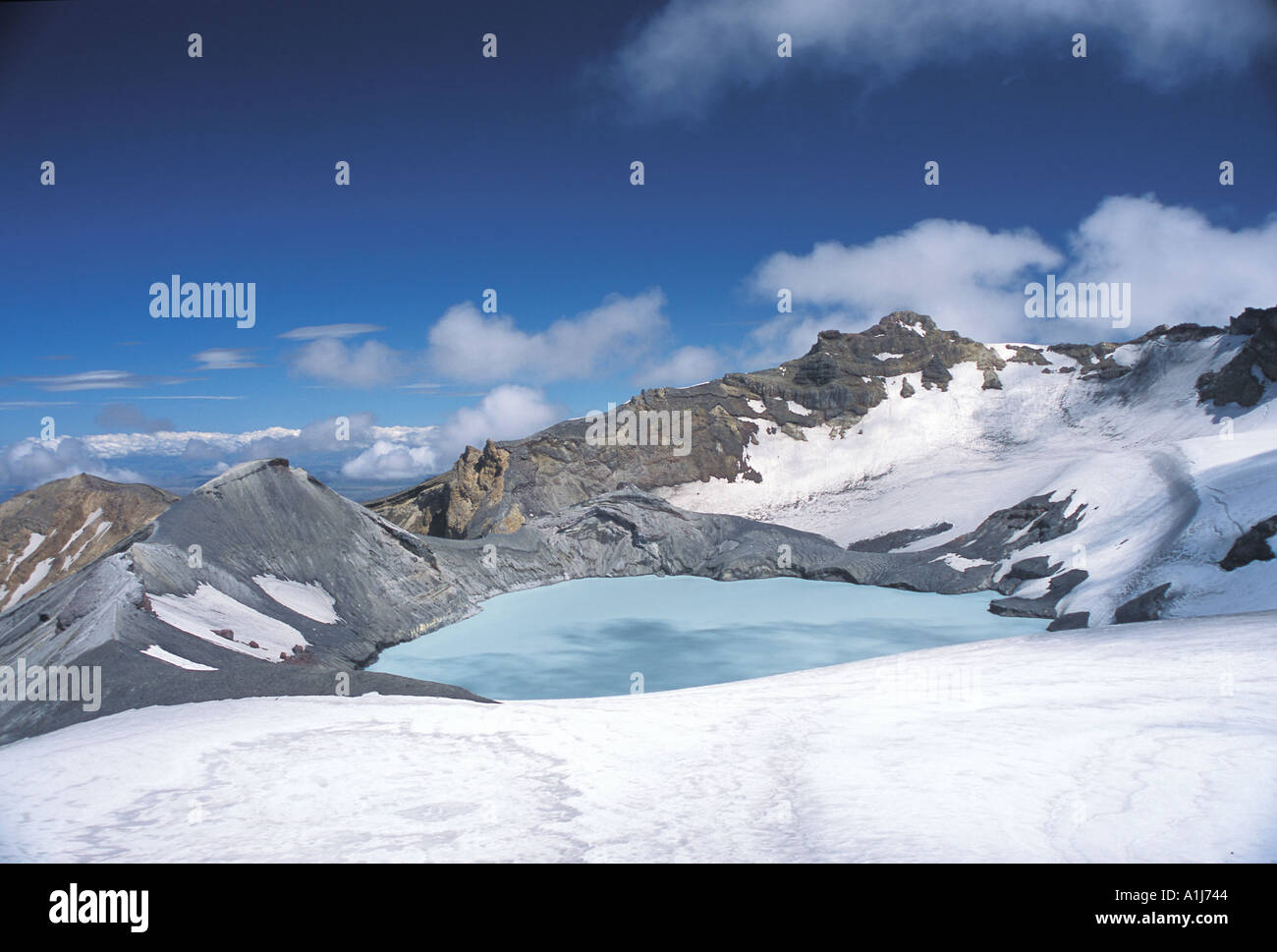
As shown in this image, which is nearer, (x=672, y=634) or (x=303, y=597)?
(x=303, y=597)

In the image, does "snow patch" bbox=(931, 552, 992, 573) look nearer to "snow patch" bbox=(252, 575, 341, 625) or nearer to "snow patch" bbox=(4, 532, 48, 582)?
"snow patch" bbox=(252, 575, 341, 625)

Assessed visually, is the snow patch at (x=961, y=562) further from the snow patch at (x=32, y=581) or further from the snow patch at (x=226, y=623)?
the snow patch at (x=32, y=581)

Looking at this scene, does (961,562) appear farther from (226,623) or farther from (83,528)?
(83,528)

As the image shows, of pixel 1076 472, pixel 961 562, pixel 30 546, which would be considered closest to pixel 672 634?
pixel 961 562

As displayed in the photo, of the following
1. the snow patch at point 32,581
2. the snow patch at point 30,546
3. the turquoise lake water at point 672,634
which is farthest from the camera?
the snow patch at point 30,546

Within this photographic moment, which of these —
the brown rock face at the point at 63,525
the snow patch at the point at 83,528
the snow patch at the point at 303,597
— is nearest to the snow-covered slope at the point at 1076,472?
the snow patch at the point at 303,597

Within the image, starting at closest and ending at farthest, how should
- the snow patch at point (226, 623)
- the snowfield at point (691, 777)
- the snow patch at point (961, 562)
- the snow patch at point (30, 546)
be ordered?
the snowfield at point (691, 777) → the snow patch at point (226, 623) → the snow patch at point (961, 562) → the snow patch at point (30, 546)

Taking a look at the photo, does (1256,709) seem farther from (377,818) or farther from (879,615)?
(879,615)
